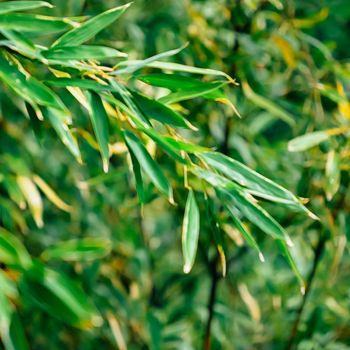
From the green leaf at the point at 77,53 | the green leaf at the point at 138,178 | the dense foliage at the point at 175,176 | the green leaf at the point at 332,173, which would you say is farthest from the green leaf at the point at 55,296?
the green leaf at the point at 332,173

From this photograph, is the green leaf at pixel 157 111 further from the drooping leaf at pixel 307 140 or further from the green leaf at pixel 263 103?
the green leaf at pixel 263 103

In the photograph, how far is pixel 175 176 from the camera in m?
1.21

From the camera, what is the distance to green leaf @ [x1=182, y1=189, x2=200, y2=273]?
0.85m

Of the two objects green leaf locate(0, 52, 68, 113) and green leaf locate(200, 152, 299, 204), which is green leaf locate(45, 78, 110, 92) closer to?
green leaf locate(0, 52, 68, 113)

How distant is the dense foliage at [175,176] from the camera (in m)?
0.88

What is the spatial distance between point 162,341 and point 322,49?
630mm

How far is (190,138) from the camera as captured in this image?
1.42 m

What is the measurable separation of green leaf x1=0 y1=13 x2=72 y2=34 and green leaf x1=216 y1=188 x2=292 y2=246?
253 mm

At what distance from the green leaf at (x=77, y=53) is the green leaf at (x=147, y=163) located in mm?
93

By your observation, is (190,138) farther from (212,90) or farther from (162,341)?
(212,90)

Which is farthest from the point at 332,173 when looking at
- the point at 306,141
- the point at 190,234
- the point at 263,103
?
the point at 190,234

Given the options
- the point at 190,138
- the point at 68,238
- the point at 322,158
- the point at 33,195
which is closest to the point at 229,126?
the point at 190,138

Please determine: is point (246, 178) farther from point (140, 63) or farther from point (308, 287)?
point (308, 287)

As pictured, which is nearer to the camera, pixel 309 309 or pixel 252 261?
pixel 309 309
